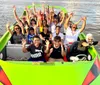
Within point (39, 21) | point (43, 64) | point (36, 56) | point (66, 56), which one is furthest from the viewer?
point (39, 21)

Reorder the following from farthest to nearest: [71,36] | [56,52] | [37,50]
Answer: [71,36] → [56,52] → [37,50]

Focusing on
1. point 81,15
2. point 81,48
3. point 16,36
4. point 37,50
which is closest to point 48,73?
point 37,50

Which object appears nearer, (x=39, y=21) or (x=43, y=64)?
(x=43, y=64)

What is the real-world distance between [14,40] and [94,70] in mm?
3733

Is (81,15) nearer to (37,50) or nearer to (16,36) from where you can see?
(16,36)

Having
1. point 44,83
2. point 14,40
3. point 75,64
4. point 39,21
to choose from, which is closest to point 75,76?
point 75,64

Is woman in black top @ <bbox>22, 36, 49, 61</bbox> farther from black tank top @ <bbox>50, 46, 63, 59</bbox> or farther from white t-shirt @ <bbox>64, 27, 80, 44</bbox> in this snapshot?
white t-shirt @ <bbox>64, 27, 80, 44</bbox>

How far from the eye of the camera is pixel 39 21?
1000 cm

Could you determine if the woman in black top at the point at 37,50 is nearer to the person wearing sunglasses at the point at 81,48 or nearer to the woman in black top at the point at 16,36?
the person wearing sunglasses at the point at 81,48

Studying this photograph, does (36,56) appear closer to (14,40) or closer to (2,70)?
(2,70)

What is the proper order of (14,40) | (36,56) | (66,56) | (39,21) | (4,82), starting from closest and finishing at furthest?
(4,82) → (36,56) → (66,56) → (14,40) → (39,21)

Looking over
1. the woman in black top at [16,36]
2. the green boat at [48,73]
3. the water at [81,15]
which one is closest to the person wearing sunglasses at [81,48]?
the green boat at [48,73]

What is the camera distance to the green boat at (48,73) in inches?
201

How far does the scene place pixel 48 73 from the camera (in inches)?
→ 206
